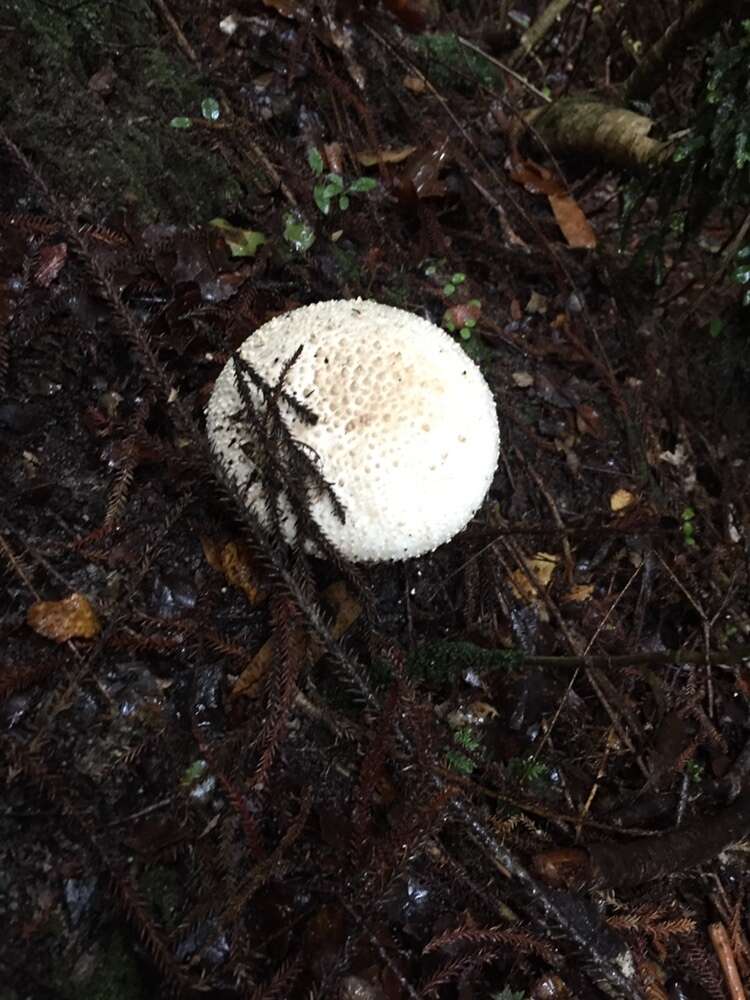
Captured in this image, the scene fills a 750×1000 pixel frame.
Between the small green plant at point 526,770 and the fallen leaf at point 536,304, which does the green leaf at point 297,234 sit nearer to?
the fallen leaf at point 536,304

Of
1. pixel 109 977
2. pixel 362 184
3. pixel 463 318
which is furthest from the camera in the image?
pixel 463 318

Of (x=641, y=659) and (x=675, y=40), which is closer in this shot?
(x=641, y=659)

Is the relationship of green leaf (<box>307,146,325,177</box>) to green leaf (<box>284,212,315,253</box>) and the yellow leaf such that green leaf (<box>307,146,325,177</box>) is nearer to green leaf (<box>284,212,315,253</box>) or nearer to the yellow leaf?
green leaf (<box>284,212,315,253</box>)

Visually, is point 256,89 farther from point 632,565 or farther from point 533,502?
point 632,565

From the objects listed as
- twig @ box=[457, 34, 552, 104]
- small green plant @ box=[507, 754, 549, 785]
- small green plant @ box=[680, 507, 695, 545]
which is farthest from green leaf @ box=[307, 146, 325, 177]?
small green plant @ box=[507, 754, 549, 785]

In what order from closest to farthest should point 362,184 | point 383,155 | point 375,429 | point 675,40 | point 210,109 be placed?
point 375,429 < point 210,109 < point 362,184 < point 383,155 < point 675,40

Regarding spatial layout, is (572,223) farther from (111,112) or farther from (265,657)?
(265,657)

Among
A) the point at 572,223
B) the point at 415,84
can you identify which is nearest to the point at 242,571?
the point at 572,223

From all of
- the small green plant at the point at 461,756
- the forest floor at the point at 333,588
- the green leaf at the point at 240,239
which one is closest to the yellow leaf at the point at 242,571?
the forest floor at the point at 333,588
